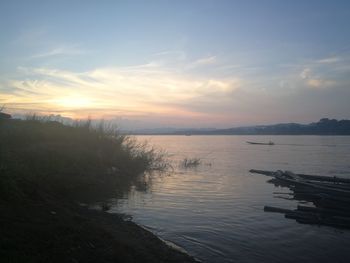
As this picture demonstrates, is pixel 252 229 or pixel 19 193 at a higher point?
pixel 19 193

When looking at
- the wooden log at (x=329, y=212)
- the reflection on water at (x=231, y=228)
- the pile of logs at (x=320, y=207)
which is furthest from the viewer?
the wooden log at (x=329, y=212)

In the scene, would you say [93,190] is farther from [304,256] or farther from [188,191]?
[304,256]

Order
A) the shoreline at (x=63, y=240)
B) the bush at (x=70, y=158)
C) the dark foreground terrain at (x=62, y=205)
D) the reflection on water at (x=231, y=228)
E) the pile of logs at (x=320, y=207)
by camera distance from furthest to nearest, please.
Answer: the bush at (x=70, y=158)
the pile of logs at (x=320, y=207)
the reflection on water at (x=231, y=228)
the dark foreground terrain at (x=62, y=205)
the shoreline at (x=63, y=240)

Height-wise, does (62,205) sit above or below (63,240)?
below

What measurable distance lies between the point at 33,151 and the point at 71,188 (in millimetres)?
4488

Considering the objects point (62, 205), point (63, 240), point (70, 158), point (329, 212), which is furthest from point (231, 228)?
point (70, 158)

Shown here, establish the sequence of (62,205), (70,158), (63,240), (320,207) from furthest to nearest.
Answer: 1. (70,158)
2. (320,207)
3. (62,205)
4. (63,240)

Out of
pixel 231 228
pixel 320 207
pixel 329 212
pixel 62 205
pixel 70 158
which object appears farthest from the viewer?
pixel 70 158

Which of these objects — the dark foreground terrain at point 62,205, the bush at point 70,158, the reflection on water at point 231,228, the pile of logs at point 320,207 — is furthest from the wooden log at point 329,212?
the bush at point 70,158

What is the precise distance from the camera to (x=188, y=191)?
2377 centimetres

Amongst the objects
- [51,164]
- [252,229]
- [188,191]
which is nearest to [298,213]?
[252,229]

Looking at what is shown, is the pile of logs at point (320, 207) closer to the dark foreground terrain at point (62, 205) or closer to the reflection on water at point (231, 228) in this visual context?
the reflection on water at point (231, 228)

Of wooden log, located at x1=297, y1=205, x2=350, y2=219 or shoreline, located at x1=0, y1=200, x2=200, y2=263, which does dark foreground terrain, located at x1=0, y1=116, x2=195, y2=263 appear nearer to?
shoreline, located at x1=0, y1=200, x2=200, y2=263

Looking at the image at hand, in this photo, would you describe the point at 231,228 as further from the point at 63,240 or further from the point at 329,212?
the point at 63,240
